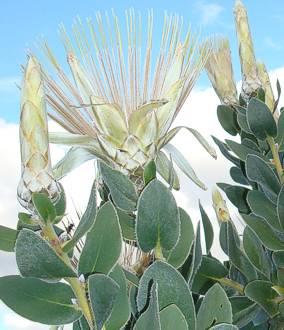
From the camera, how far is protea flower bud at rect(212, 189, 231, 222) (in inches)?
37.2

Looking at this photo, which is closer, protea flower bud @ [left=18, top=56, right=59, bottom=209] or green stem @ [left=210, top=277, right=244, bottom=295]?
protea flower bud @ [left=18, top=56, right=59, bottom=209]

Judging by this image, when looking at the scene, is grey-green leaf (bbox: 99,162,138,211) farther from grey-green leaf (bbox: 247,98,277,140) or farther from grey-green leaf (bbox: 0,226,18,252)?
grey-green leaf (bbox: 247,98,277,140)

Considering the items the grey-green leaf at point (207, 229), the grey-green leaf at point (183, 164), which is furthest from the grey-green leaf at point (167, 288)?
the grey-green leaf at point (183, 164)

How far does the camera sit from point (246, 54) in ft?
3.53

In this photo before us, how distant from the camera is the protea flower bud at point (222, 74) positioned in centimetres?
110

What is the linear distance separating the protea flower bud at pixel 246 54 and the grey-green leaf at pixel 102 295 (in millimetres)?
629

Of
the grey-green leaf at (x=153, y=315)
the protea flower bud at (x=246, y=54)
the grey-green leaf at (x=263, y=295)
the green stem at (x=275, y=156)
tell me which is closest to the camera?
the grey-green leaf at (x=153, y=315)

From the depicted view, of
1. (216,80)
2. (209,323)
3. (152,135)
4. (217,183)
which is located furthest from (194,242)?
(216,80)

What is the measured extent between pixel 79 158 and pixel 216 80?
391 mm

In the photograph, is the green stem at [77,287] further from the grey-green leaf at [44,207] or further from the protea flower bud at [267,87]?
the protea flower bud at [267,87]

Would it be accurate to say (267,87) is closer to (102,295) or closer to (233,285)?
(233,285)

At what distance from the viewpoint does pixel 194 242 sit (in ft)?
2.02

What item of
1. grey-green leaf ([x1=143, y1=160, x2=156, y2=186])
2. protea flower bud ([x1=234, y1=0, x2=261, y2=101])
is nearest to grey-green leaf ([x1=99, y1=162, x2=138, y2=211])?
grey-green leaf ([x1=143, y1=160, x2=156, y2=186])

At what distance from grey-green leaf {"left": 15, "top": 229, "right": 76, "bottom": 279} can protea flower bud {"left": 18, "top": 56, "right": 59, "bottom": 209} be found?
7 centimetres
